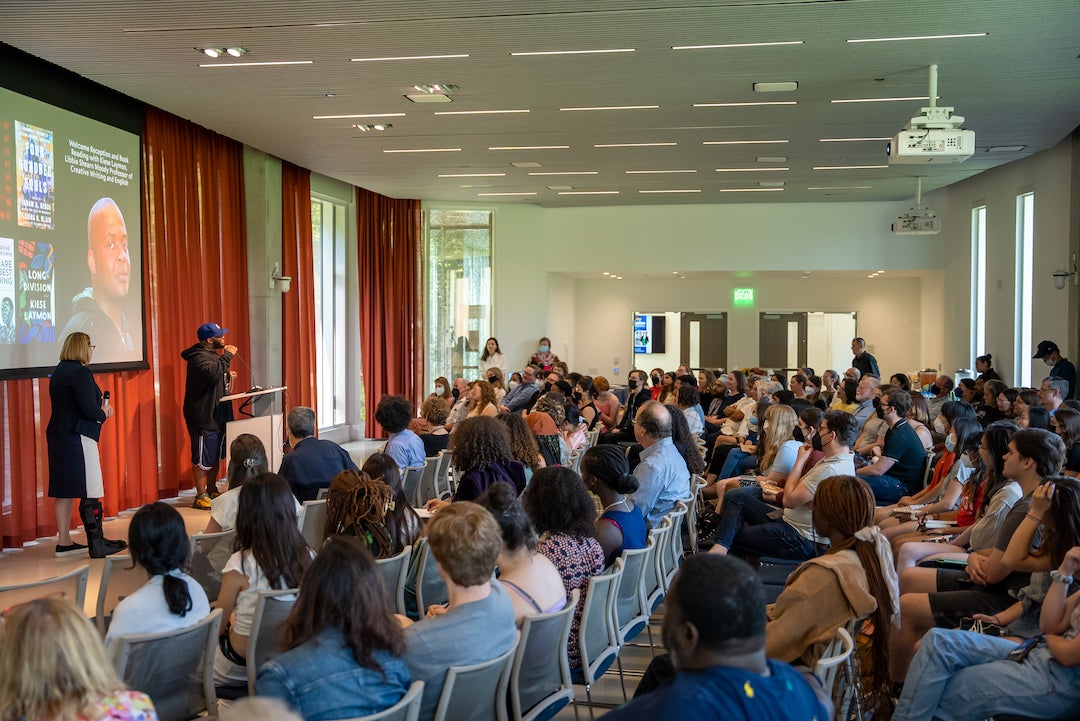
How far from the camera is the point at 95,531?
741 centimetres

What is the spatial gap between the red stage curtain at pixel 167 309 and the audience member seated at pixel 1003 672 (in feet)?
22.5

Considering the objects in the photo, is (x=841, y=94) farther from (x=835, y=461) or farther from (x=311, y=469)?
(x=311, y=469)

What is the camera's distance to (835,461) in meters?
5.74

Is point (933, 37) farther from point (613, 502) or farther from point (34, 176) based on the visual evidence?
point (34, 176)

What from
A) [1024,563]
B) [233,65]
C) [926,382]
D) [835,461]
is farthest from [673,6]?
[926,382]

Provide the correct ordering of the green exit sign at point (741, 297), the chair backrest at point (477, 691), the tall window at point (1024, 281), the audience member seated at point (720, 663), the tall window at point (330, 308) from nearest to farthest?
1. the audience member seated at point (720, 663)
2. the chair backrest at point (477, 691)
3. the tall window at point (1024, 281)
4. the tall window at point (330, 308)
5. the green exit sign at point (741, 297)

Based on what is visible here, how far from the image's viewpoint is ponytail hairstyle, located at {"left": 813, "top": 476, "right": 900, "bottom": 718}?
338cm

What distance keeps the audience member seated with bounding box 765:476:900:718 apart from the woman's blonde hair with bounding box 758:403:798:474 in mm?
3424

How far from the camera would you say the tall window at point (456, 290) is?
16.8 metres

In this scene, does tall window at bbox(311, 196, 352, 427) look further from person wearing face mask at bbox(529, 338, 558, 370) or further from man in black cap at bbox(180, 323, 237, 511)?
man in black cap at bbox(180, 323, 237, 511)

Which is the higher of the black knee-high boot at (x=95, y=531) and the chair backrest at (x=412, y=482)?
the chair backrest at (x=412, y=482)

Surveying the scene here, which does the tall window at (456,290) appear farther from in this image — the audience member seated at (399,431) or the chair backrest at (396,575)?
the chair backrest at (396,575)

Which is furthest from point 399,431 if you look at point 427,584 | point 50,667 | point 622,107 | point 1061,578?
point 50,667

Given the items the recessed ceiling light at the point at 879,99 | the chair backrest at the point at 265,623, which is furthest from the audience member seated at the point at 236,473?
the recessed ceiling light at the point at 879,99
